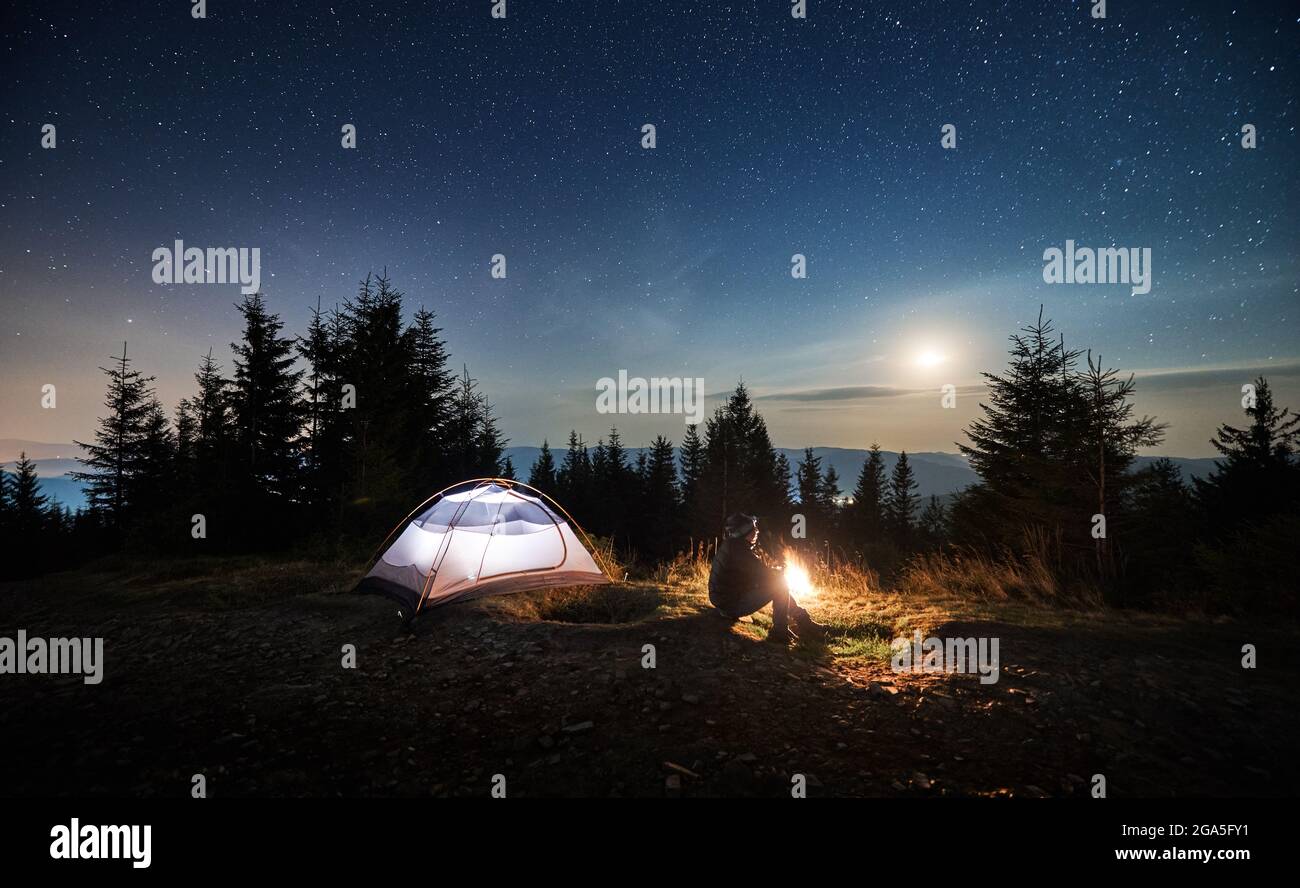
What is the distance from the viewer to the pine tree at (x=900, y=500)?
55.6 m

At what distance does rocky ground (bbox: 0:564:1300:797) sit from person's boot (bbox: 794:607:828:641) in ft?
1.73

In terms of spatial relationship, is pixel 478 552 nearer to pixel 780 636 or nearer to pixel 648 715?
pixel 648 715

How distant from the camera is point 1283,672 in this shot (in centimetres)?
419

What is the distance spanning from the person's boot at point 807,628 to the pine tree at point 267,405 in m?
22.4

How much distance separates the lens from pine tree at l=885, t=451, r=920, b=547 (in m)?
55.6

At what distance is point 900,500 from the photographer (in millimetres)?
57125

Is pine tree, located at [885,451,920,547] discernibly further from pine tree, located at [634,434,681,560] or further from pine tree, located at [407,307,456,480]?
pine tree, located at [407,307,456,480]

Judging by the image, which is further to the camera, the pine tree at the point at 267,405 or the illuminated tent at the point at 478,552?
the pine tree at the point at 267,405

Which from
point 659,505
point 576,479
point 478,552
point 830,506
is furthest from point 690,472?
point 478,552

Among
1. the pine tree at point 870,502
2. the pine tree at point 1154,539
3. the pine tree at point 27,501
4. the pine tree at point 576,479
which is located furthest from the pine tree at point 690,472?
the pine tree at point 27,501

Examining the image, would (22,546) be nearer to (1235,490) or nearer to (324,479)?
(324,479)

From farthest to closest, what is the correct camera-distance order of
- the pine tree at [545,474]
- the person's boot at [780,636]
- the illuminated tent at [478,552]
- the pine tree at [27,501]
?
the pine tree at [545,474] → the pine tree at [27,501] → the illuminated tent at [478,552] → the person's boot at [780,636]

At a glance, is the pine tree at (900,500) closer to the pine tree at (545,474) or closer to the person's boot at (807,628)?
the pine tree at (545,474)

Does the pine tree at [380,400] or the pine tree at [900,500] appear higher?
the pine tree at [380,400]
